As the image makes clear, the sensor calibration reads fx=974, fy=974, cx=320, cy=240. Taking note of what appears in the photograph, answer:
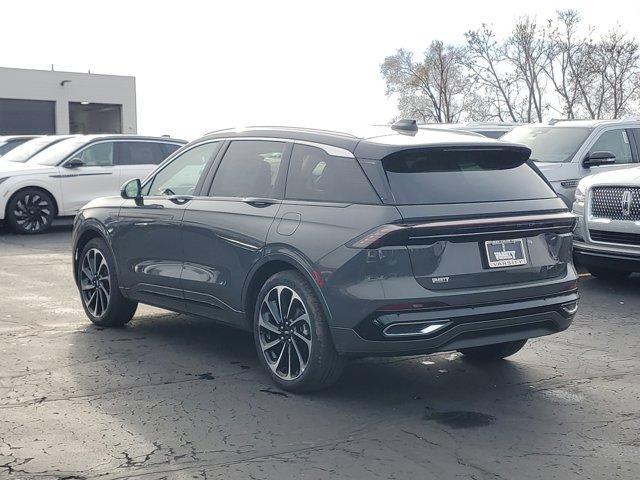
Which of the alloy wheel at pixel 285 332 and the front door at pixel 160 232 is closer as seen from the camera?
the alloy wheel at pixel 285 332

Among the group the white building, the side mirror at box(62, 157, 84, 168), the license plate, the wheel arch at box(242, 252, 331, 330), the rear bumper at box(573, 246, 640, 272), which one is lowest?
the rear bumper at box(573, 246, 640, 272)

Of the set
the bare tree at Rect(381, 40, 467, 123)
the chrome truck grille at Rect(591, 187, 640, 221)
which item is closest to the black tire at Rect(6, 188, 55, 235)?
the chrome truck grille at Rect(591, 187, 640, 221)

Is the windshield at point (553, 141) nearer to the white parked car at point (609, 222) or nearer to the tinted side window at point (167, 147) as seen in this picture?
the white parked car at point (609, 222)

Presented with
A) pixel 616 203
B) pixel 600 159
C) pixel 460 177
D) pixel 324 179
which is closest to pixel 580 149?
pixel 600 159

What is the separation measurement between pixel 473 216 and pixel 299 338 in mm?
1328

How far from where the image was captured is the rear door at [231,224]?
21.5 feet

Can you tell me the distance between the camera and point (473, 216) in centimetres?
588

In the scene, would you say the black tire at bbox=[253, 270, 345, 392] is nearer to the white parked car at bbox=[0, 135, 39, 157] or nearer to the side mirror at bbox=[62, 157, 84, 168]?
the side mirror at bbox=[62, 157, 84, 168]

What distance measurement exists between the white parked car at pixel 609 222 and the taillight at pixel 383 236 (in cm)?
529

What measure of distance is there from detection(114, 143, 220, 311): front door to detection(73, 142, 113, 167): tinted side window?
9.78 m

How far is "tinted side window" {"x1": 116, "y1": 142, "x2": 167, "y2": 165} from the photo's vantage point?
58.4 feet

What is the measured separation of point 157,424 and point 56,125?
49.8 meters

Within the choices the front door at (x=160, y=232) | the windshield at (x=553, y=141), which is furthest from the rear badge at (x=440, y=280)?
the windshield at (x=553, y=141)

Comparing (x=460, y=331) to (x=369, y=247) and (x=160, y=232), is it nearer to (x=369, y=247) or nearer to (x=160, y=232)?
(x=369, y=247)
